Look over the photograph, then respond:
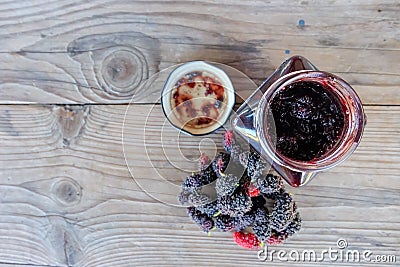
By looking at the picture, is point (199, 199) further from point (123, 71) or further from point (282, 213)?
point (123, 71)

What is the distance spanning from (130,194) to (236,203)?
218mm

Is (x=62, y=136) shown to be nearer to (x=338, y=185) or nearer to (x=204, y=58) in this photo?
(x=204, y=58)

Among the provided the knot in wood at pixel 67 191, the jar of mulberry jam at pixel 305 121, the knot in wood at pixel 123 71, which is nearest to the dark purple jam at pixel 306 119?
the jar of mulberry jam at pixel 305 121

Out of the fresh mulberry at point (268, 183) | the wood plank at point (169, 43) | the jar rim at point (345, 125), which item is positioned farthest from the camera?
the wood plank at point (169, 43)

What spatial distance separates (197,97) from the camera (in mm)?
854

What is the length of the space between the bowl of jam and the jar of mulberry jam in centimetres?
13

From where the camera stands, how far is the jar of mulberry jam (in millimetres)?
646

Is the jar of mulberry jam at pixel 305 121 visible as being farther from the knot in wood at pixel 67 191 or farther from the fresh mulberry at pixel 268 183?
the knot in wood at pixel 67 191

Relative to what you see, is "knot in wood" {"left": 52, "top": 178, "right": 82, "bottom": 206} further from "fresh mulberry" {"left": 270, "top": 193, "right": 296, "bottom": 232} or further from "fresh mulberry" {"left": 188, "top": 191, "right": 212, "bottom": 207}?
"fresh mulberry" {"left": 270, "top": 193, "right": 296, "bottom": 232}

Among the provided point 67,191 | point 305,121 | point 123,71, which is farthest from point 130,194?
point 305,121

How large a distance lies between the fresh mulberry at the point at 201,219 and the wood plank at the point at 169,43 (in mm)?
203

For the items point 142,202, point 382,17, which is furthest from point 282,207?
point 382,17

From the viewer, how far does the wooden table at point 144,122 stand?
0.85 metres

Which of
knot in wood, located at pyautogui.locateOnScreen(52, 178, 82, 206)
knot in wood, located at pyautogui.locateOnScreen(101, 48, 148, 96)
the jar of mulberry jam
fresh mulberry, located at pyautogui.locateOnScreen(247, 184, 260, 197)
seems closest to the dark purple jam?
the jar of mulberry jam
